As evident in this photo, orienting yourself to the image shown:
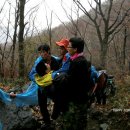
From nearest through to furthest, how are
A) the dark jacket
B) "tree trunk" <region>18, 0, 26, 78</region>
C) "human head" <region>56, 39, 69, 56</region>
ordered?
the dark jacket
"human head" <region>56, 39, 69, 56</region>
"tree trunk" <region>18, 0, 26, 78</region>

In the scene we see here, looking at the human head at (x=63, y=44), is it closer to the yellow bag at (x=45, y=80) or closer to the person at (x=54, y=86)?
the person at (x=54, y=86)

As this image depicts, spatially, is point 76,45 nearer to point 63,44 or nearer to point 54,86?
point 54,86

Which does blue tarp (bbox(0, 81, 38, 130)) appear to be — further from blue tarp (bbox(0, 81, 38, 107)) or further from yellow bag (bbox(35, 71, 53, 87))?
yellow bag (bbox(35, 71, 53, 87))

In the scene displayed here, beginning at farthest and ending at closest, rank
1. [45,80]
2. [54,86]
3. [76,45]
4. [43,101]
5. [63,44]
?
[43,101]
[63,44]
[45,80]
[54,86]
[76,45]

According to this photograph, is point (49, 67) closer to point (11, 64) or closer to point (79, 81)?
point (79, 81)

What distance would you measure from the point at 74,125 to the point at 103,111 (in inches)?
86.0

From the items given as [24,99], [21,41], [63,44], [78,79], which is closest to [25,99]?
[24,99]

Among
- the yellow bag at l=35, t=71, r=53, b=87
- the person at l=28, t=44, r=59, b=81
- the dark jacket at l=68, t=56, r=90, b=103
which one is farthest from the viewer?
the person at l=28, t=44, r=59, b=81

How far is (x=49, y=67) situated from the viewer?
5.99m

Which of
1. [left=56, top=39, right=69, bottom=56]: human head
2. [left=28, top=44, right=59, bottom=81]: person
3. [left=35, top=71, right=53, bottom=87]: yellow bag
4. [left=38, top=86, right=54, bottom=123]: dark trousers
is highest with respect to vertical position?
[left=56, top=39, right=69, bottom=56]: human head

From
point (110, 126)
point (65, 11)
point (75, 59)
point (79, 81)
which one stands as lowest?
point (110, 126)

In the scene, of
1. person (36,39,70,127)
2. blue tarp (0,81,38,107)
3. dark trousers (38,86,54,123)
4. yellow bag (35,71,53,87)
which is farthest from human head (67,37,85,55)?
blue tarp (0,81,38,107)

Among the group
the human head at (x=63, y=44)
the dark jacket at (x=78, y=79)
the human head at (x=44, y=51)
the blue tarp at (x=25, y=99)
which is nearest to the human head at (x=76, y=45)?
the dark jacket at (x=78, y=79)

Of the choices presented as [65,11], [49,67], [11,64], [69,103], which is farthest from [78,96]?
[65,11]
